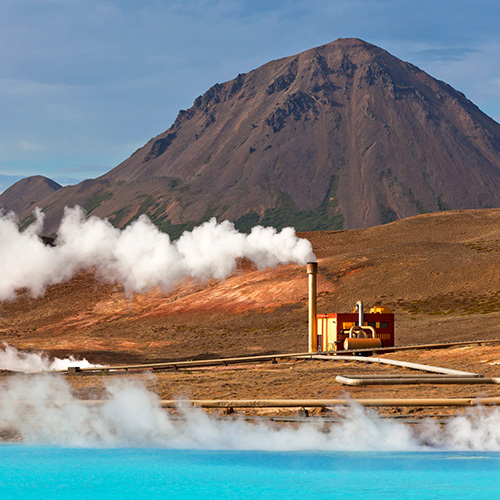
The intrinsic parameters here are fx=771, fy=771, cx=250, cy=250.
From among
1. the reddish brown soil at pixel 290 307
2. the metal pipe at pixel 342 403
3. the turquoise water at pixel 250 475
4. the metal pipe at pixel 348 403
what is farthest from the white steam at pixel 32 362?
the turquoise water at pixel 250 475

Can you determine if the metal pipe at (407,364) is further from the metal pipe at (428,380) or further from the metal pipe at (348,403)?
the metal pipe at (348,403)

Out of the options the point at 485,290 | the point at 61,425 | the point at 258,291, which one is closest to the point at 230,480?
the point at 61,425

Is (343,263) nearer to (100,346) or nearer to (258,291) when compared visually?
(258,291)

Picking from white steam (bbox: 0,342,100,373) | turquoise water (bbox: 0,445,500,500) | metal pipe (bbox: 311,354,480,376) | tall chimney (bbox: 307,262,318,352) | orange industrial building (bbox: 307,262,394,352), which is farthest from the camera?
white steam (bbox: 0,342,100,373)

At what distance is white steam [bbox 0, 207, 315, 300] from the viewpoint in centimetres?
13000

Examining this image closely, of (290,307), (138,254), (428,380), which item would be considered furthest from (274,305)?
(428,380)

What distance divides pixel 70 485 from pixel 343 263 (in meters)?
108

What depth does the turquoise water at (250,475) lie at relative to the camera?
20078mm

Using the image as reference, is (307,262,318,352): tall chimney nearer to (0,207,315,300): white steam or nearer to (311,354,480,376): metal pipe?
(311,354,480,376): metal pipe

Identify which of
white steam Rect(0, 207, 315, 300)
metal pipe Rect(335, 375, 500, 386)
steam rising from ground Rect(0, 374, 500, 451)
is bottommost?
steam rising from ground Rect(0, 374, 500, 451)

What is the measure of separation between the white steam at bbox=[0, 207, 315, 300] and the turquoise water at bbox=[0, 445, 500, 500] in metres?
98.9

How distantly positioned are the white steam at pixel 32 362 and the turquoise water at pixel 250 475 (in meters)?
43.3

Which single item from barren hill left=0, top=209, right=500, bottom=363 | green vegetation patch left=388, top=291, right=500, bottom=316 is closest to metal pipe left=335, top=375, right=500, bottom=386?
barren hill left=0, top=209, right=500, bottom=363

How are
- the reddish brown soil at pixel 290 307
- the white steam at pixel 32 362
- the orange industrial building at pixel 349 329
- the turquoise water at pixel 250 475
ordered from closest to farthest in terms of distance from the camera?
the turquoise water at pixel 250 475 → the orange industrial building at pixel 349 329 → the white steam at pixel 32 362 → the reddish brown soil at pixel 290 307
